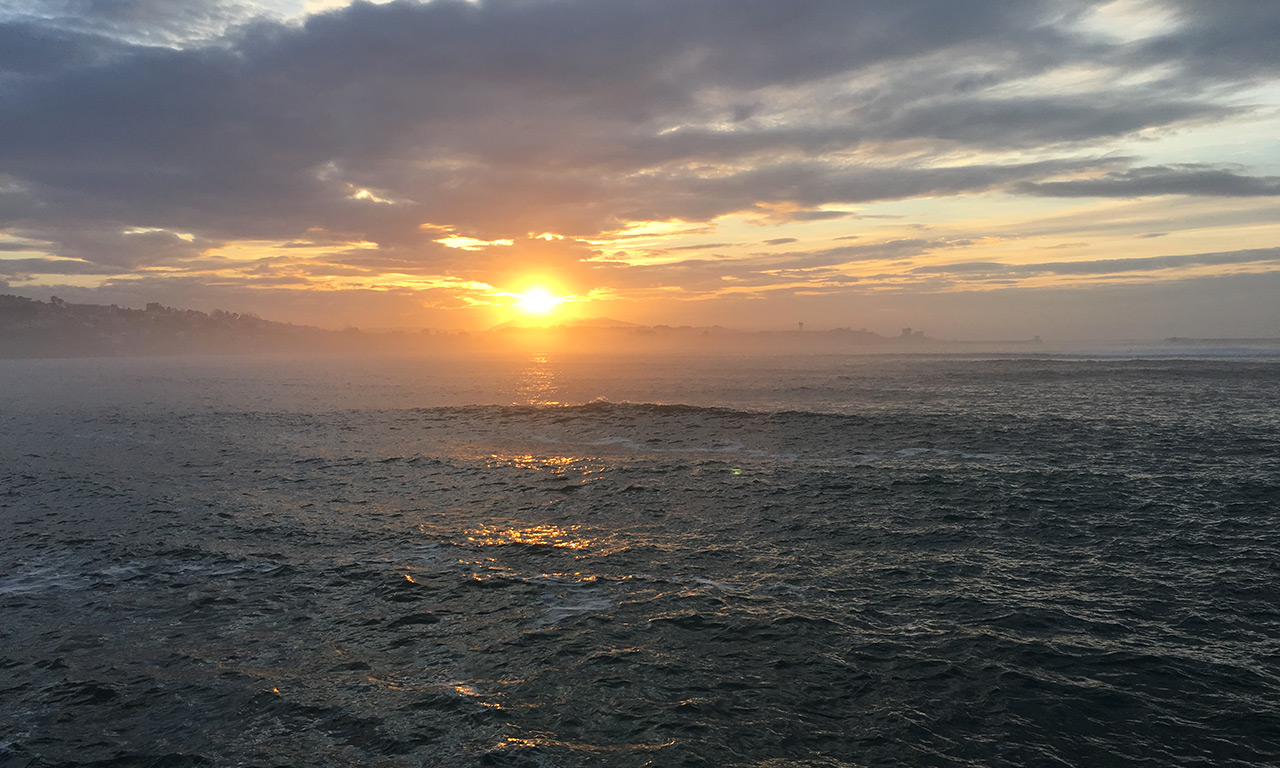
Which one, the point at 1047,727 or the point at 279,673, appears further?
the point at 279,673

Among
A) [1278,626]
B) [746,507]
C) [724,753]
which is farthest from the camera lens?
Result: [746,507]

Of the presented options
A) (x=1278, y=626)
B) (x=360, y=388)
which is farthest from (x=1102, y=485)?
(x=360, y=388)

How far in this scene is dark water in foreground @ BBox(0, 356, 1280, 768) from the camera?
44.0ft

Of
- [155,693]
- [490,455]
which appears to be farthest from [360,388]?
[155,693]

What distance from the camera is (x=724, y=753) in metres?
12.7

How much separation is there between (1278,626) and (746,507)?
18.7 m

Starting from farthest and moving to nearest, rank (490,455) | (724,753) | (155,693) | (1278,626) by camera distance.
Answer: (490,455) → (1278,626) → (155,693) → (724,753)

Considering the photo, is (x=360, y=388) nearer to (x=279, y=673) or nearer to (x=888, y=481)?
(x=888, y=481)

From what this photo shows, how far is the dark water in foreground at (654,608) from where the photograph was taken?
528 inches

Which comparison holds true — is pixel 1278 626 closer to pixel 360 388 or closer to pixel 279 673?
pixel 279 673

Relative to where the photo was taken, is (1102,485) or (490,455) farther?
(490,455)

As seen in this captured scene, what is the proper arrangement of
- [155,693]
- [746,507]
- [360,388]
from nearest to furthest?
[155,693] → [746,507] → [360,388]

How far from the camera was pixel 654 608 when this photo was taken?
1988 centimetres

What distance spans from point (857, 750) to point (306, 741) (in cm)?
1067
